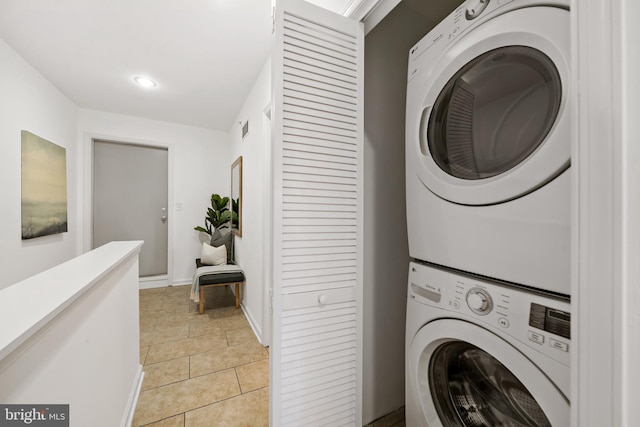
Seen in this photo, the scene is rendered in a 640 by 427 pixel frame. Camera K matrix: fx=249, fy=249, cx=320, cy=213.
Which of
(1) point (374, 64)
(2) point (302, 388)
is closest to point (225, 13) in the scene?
(1) point (374, 64)

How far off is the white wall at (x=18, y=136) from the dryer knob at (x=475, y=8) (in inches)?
124

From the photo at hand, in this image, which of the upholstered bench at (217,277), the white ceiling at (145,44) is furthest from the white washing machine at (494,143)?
the upholstered bench at (217,277)

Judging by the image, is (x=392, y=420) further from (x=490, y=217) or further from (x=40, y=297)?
(x=40, y=297)

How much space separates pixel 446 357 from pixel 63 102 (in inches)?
165

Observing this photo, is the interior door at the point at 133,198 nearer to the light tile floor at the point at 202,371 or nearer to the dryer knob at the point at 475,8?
the light tile floor at the point at 202,371

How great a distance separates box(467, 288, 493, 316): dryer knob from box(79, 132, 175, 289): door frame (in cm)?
393

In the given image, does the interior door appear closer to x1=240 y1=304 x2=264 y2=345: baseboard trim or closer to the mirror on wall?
the mirror on wall

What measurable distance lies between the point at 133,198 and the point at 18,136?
5.17 ft

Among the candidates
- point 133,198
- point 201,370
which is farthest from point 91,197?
point 201,370

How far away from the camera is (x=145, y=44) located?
76.4 inches

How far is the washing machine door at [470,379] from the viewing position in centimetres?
68

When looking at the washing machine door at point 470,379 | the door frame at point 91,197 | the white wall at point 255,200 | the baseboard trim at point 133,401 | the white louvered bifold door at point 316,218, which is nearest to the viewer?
the washing machine door at point 470,379

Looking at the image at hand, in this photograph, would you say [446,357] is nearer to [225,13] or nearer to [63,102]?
[225,13]

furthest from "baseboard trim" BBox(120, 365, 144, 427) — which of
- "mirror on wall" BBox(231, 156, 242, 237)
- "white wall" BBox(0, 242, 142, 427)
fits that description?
"mirror on wall" BBox(231, 156, 242, 237)
